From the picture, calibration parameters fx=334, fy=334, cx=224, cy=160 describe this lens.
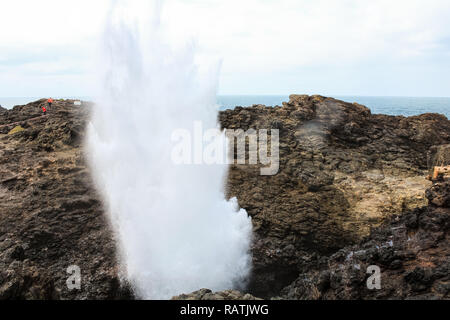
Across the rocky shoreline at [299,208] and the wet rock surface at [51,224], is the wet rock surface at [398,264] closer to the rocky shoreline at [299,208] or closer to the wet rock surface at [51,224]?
the rocky shoreline at [299,208]

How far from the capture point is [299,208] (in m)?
13.6

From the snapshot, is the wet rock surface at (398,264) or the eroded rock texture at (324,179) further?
the eroded rock texture at (324,179)

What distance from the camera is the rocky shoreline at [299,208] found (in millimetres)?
9836

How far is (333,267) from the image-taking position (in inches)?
425

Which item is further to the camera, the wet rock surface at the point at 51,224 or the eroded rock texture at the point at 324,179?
the eroded rock texture at the point at 324,179

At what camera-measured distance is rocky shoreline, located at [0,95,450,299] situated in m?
9.84

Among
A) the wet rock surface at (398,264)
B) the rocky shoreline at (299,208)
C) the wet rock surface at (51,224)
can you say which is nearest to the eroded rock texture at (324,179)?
the rocky shoreline at (299,208)

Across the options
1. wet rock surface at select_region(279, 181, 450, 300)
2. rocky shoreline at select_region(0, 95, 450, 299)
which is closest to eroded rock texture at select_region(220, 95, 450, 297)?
rocky shoreline at select_region(0, 95, 450, 299)

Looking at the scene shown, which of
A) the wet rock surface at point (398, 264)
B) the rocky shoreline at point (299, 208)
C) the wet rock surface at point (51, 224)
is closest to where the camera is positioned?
the wet rock surface at point (398, 264)

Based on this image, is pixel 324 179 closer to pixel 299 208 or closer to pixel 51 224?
pixel 299 208

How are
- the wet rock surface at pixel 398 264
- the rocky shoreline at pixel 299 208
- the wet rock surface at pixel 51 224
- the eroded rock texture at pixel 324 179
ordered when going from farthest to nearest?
the eroded rock texture at pixel 324 179 → the wet rock surface at pixel 51 224 → the rocky shoreline at pixel 299 208 → the wet rock surface at pixel 398 264

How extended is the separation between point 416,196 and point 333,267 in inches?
194
